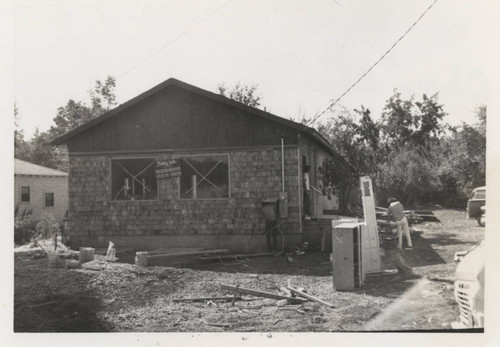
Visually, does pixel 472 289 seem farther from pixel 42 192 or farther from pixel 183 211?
pixel 42 192

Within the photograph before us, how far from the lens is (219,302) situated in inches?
308

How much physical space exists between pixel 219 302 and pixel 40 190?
19.5m

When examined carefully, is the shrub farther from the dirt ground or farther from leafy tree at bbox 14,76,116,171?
leafy tree at bbox 14,76,116,171

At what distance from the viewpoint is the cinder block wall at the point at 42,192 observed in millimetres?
23172

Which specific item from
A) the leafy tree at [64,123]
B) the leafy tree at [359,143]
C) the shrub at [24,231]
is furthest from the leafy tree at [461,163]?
the leafy tree at [64,123]

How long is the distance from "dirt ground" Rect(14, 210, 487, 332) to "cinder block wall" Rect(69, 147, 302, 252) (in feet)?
7.08

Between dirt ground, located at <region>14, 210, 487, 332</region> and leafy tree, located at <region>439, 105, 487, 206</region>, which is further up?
leafy tree, located at <region>439, 105, 487, 206</region>

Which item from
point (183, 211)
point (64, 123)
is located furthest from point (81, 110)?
point (183, 211)

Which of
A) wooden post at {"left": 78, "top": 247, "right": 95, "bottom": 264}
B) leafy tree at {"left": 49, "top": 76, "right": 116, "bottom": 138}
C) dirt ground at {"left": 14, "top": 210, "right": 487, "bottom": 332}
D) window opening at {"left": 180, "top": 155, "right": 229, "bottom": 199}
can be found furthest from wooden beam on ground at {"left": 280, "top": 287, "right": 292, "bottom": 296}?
leafy tree at {"left": 49, "top": 76, "right": 116, "bottom": 138}

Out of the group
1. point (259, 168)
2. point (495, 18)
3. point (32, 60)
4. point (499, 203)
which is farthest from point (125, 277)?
point (495, 18)

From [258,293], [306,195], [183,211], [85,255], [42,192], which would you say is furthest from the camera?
[42,192]

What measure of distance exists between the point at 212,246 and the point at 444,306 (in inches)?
309

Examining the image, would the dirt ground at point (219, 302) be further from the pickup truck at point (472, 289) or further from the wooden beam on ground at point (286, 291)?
the pickup truck at point (472, 289)

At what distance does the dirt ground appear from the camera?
6.64 m
